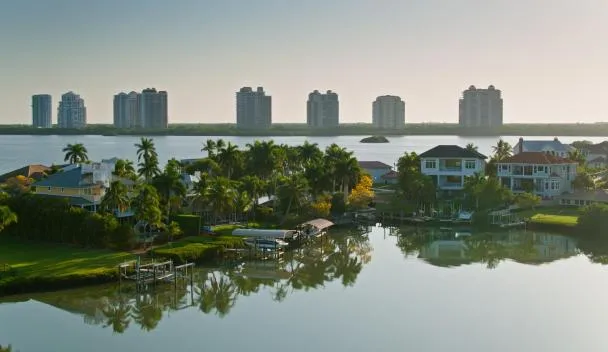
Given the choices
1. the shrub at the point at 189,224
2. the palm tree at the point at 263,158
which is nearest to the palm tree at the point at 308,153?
the palm tree at the point at 263,158

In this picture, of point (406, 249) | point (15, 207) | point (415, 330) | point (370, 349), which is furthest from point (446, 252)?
point (15, 207)

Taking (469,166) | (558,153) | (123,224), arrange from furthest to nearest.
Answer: (558,153)
(469,166)
(123,224)

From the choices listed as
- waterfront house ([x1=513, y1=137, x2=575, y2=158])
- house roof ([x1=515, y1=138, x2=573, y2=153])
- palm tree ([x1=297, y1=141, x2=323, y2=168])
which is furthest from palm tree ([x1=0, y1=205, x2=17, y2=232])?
house roof ([x1=515, y1=138, x2=573, y2=153])

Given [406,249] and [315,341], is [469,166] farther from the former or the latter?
[315,341]

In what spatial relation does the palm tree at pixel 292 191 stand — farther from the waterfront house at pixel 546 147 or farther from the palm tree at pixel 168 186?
the waterfront house at pixel 546 147

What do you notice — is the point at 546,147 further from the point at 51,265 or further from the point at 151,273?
the point at 51,265
